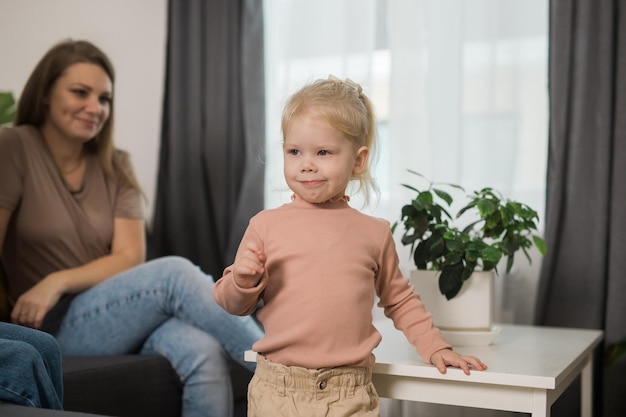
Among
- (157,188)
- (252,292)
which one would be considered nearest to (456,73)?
(157,188)

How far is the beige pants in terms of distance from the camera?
1.39 m

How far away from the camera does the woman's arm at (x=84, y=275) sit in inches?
78.3

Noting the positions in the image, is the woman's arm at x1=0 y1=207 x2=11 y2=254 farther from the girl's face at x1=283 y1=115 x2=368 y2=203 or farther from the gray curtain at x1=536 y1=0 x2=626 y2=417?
the gray curtain at x1=536 y1=0 x2=626 y2=417

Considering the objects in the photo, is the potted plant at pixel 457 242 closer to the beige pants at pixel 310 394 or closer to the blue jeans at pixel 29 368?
the beige pants at pixel 310 394

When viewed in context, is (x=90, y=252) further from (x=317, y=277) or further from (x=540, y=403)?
(x=540, y=403)

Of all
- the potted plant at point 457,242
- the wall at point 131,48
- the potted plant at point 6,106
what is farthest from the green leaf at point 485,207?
the wall at point 131,48

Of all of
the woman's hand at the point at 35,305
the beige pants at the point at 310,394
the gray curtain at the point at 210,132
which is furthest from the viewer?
the gray curtain at the point at 210,132

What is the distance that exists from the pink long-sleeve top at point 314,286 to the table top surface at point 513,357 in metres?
0.12

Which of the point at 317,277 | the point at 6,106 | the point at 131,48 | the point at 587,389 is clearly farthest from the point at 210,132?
the point at 317,277

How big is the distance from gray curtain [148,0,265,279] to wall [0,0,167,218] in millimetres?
64

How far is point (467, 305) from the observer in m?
1.83

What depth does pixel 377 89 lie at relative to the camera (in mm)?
2846

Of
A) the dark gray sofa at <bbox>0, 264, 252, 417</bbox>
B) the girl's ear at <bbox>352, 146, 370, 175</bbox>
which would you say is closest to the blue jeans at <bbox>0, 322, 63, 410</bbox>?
the dark gray sofa at <bbox>0, 264, 252, 417</bbox>

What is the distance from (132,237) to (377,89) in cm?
102
